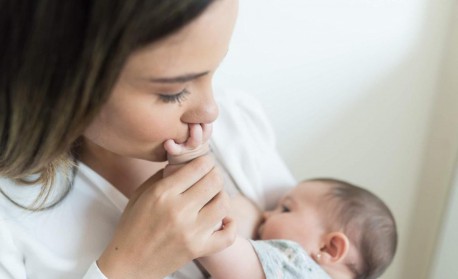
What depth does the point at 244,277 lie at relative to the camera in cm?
91

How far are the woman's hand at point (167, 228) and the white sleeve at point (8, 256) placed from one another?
0.42 ft

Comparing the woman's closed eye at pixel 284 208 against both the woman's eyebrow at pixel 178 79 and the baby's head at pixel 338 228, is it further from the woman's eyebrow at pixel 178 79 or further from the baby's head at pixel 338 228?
the woman's eyebrow at pixel 178 79

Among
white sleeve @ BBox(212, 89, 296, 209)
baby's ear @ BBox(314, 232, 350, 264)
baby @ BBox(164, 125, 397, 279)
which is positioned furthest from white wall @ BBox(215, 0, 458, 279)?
baby's ear @ BBox(314, 232, 350, 264)

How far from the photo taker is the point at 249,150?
45.0 inches

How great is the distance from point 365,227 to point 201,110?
0.53m

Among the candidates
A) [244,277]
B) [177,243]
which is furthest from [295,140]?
[177,243]

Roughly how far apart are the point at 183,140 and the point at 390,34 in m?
0.86

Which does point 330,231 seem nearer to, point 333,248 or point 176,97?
point 333,248

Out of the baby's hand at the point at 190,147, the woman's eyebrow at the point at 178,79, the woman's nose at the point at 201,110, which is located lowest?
the baby's hand at the point at 190,147

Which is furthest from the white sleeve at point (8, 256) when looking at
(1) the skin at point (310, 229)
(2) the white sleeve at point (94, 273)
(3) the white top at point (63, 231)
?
(1) the skin at point (310, 229)

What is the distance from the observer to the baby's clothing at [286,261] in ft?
3.04

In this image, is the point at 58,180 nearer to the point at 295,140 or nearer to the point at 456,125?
the point at 295,140

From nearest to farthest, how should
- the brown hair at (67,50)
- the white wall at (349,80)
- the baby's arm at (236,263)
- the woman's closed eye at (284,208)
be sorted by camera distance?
the brown hair at (67,50) → the baby's arm at (236,263) → the woman's closed eye at (284,208) → the white wall at (349,80)

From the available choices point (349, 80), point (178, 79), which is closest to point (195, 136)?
point (178, 79)
